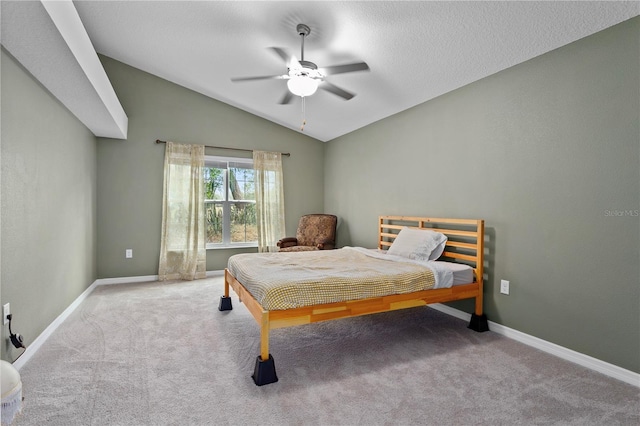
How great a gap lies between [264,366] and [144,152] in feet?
13.2

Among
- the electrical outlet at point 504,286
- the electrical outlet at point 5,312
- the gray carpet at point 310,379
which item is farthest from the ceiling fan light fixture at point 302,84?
the electrical outlet at point 5,312

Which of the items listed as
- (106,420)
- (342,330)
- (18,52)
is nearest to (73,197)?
(18,52)

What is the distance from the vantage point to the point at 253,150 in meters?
5.50

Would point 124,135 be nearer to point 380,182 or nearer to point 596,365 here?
point 380,182

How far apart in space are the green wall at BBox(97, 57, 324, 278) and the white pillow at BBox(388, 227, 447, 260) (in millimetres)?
3096

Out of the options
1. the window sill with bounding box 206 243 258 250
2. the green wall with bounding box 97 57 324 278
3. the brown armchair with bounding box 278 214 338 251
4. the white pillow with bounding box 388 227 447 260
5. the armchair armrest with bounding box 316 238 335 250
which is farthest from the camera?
the window sill with bounding box 206 243 258 250

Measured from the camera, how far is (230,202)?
5508 millimetres

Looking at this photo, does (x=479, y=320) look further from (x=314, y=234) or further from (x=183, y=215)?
(x=183, y=215)

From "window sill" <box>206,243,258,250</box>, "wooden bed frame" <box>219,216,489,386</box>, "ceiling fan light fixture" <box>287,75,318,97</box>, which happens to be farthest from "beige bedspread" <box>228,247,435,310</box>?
"window sill" <box>206,243,258,250</box>

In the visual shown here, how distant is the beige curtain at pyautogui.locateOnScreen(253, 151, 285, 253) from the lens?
5.50 m

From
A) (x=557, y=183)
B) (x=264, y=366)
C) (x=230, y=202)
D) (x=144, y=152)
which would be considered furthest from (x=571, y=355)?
(x=144, y=152)

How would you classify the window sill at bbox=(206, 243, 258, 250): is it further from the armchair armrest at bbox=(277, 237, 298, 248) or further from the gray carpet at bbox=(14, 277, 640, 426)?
the gray carpet at bbox=(14, 277, 640, 426)

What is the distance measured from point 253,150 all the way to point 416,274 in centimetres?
371

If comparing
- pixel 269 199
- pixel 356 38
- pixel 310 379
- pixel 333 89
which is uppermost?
pixel 356 38
